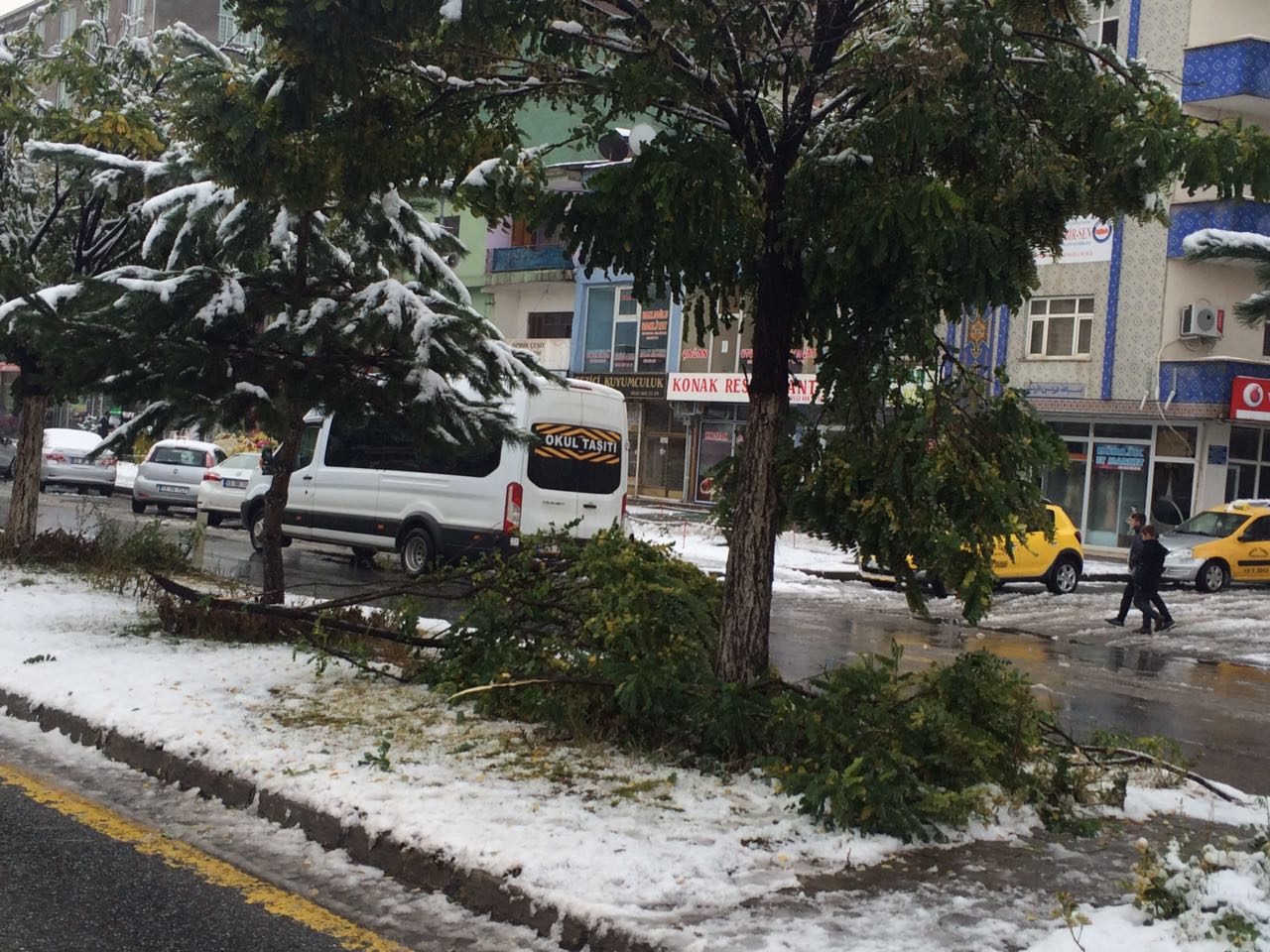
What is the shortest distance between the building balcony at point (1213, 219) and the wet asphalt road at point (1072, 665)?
Answer: 14850mm

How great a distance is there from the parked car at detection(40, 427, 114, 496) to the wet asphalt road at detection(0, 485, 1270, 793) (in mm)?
12172

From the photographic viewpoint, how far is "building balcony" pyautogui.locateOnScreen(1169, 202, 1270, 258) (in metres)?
28.4

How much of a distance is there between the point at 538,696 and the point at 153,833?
2.07 m

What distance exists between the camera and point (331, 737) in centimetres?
698

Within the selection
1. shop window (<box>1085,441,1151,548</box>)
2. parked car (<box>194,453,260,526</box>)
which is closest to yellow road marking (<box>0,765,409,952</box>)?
parked car (<box>194,453,260,526</box>)

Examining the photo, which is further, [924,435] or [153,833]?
[924,435]

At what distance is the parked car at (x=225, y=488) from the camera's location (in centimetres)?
2466

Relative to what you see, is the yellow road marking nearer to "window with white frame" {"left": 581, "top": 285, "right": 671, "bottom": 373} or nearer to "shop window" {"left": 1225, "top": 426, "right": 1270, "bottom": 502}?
"shop window" {"left": 1225, "top": 426, "right": 1270, "bottom": 502}

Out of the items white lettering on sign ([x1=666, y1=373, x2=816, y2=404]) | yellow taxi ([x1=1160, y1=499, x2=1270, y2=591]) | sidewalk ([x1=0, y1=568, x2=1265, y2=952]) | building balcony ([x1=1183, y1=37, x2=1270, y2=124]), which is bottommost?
sidewalk ([x1=0, y1=568, x2=1265, y2=952])

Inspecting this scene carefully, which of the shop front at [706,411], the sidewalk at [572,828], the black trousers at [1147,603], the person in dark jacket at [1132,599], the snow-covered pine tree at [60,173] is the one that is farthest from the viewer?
the shop front at [706,411]

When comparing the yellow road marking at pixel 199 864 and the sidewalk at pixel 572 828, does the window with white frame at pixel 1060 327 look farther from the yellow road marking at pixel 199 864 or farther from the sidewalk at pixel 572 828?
the yellow road marking at pixel 199 864

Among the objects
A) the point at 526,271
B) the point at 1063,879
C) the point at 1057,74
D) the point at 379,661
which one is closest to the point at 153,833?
the point at 379,661

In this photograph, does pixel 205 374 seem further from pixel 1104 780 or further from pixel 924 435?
pixel 1104 780

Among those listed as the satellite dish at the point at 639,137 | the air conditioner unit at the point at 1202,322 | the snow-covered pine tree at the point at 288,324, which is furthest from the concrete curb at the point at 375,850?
the air conditioner unit at the point at 1202,322
